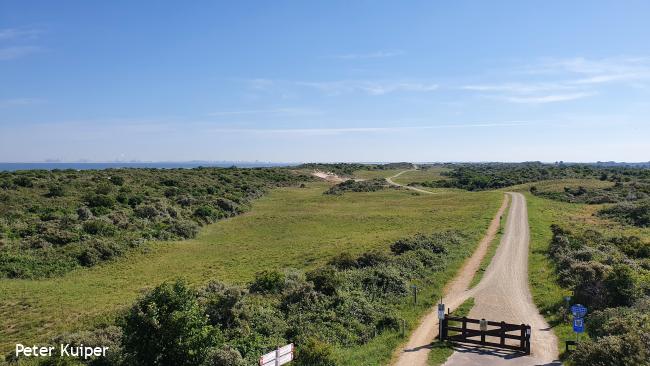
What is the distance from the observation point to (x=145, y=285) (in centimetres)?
2698

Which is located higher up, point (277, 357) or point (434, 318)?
point (277, 357)

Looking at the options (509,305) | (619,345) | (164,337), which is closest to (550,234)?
(509,305)

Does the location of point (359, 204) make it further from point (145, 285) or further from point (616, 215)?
point (145, 285)

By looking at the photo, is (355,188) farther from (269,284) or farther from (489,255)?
(269,284)

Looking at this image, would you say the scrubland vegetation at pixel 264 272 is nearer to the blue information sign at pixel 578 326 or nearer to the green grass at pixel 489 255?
the blue information sign at pixel 578 326

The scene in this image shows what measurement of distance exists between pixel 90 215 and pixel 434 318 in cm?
3719

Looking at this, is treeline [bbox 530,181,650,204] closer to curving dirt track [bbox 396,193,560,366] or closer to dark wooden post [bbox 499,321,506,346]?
curving dirt track [bbox 396,193,560,366]

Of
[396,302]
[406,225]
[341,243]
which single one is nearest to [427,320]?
[396,302]

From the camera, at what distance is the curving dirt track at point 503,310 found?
15.1m

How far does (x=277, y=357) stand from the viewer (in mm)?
13336

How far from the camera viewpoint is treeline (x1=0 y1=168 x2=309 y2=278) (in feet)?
103

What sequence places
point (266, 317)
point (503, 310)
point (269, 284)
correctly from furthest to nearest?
point (269, 284)
point (503, 310)
point (266, 317)

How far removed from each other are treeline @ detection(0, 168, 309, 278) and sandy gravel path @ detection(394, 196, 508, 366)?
2534 centimetres

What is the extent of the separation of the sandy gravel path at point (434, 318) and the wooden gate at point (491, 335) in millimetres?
886
